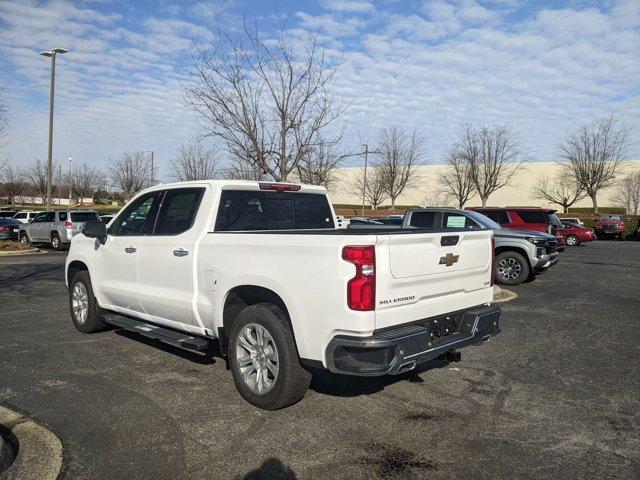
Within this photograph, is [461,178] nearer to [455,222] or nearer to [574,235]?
[574,235]

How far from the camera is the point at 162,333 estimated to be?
5207 millimetres

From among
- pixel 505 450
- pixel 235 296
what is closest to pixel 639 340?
pixel 505 450

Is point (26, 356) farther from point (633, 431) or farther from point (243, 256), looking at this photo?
point (633, 431)

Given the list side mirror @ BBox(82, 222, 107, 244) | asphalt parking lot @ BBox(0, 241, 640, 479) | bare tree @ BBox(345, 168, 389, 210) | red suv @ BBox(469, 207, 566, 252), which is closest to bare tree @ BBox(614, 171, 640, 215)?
bare tree @ BBox(345, 168, 389, 210)

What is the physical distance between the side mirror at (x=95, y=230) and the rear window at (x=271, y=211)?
1.80m

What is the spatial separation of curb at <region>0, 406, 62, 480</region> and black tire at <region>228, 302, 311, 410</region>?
1469 mm

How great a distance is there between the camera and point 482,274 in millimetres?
4820

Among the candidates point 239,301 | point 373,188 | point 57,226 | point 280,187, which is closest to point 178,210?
point 280,187

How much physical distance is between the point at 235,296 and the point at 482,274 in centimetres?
222

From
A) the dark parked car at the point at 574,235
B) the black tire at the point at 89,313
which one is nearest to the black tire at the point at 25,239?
Answer: the black tire at the point at 89,313

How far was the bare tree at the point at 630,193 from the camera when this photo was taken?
50.4 meters

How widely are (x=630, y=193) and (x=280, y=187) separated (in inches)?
2145

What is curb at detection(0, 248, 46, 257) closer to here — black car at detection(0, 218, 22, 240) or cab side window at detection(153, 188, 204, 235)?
black car at detection(0, 218, 22, 240)

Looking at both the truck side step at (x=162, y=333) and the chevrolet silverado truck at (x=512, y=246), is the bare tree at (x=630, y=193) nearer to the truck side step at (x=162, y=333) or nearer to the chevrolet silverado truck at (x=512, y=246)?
the chevrolet silverado truck at (x=512, y=246)
